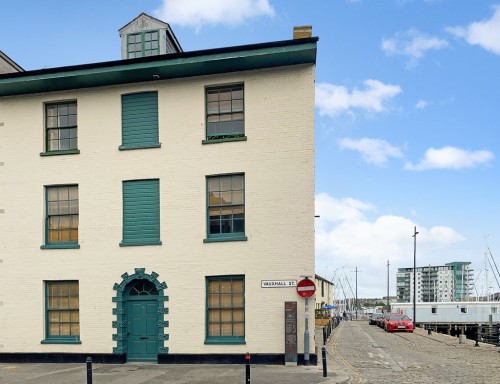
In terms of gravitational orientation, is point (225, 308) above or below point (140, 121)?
below

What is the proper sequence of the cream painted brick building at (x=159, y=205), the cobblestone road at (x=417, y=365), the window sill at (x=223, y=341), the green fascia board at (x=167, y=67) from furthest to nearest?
1. the cream painted brick building at (x=159, y=205)
2. the window sill at (x=223, y=341)
3. the green fascia board at (x=167, y=67)
4. the cobblestone road at (x=417, y=365)

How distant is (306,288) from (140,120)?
27.5 ft

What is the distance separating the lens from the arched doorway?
17.2m

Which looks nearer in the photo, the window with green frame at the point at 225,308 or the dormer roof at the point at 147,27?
the window with green frame at the point at 225,308

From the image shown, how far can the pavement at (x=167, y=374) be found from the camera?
44.3 feet

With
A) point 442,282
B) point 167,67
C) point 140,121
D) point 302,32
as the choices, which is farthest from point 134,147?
point 442,282

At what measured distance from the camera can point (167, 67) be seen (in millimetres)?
17016

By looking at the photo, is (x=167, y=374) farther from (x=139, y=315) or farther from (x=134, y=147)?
(x=134, y=147)

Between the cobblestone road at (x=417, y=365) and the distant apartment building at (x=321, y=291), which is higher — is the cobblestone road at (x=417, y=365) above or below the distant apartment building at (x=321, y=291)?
above

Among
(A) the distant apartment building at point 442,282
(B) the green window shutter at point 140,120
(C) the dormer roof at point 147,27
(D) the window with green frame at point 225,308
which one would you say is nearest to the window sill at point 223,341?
(D) the window with green frame at point 225,308

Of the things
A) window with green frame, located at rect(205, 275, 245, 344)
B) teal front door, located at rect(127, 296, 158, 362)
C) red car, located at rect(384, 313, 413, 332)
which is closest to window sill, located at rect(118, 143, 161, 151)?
window with green frame, located at rect(205, 275, 245, 344)

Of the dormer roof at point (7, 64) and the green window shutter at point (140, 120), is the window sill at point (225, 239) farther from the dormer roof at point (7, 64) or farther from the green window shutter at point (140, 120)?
the dormer roof at point (7, 64)

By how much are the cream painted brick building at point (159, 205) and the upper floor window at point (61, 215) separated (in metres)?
0.05

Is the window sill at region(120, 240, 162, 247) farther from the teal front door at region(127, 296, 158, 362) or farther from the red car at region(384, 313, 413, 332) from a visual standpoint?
the red car at region(384, 313, 413, 332)
